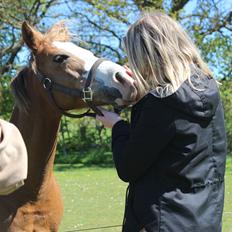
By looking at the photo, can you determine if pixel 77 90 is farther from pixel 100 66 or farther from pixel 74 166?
pixel 74 166

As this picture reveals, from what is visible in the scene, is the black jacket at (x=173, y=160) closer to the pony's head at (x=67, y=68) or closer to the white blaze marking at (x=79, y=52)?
the pony's head at (x=67, y=68)

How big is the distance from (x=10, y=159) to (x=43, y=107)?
1.99m

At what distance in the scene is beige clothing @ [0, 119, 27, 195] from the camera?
1.49m

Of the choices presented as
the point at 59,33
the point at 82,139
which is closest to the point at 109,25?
the point at 82,139

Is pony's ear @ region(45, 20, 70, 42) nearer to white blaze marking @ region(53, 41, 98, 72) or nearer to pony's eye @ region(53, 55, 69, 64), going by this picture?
white blaze marking @ region(53, 41, 98, 72)

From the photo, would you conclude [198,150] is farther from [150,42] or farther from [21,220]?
[21,220]

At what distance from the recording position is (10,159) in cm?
150

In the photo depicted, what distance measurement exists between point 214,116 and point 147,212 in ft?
1.75

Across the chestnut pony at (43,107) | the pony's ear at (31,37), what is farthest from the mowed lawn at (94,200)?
the pony's ear at (31,37)

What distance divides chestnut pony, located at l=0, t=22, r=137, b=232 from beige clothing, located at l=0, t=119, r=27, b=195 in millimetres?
1674

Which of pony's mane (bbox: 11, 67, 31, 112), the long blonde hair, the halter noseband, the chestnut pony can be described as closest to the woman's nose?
the chestnut pony

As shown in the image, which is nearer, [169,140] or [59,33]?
[169,140]

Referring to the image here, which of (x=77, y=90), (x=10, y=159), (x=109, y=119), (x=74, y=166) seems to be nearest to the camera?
(x=10, y=159)

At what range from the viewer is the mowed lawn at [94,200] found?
6914mm
